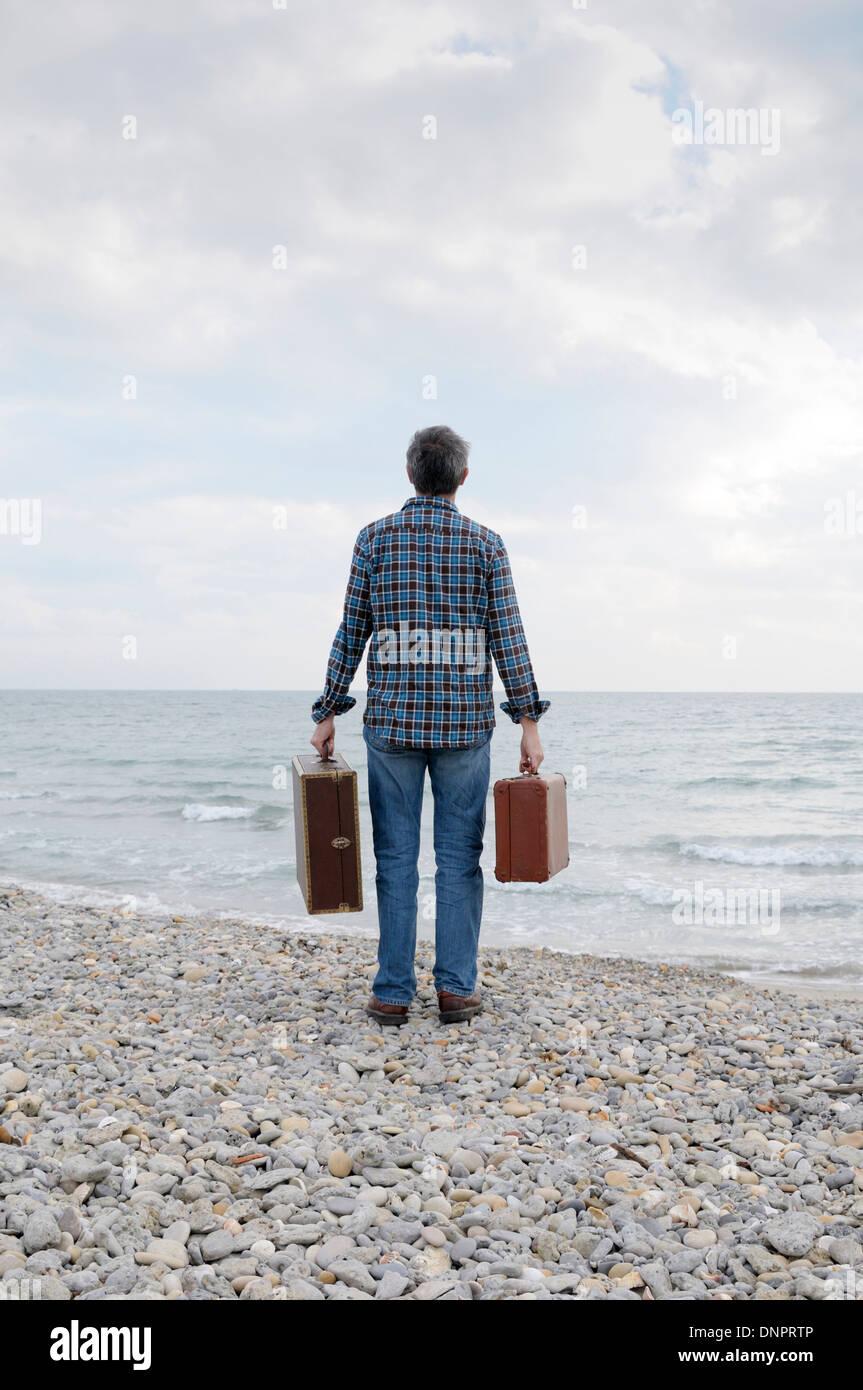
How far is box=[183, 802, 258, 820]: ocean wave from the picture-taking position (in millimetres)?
16547

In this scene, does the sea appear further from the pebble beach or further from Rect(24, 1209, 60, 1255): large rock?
Rect(24, 1209, 60, 1255): large rock

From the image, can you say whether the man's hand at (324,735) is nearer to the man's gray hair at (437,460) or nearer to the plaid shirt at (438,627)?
the plaid shirt at (438,627)

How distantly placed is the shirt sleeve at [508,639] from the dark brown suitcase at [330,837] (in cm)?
77

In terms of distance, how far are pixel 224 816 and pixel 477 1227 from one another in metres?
14.7

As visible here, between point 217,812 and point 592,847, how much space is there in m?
7.30

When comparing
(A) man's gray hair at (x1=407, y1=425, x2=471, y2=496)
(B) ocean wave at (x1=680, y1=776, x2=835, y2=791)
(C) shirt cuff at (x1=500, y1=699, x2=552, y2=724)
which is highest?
(A) man's gray hair at (x1=407, y1=425, x2=471, y2=496)

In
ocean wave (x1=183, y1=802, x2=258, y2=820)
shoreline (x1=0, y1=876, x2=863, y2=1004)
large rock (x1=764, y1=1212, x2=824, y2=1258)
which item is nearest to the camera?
large rock (x1=764, y1=1212, x2=824, y2=1258)

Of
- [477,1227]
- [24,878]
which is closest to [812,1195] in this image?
[477,1227]

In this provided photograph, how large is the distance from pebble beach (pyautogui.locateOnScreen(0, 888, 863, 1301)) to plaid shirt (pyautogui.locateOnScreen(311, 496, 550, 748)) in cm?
136

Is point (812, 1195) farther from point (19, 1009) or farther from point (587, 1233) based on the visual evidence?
point (19, 1009)

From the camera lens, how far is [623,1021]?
14.4 ft

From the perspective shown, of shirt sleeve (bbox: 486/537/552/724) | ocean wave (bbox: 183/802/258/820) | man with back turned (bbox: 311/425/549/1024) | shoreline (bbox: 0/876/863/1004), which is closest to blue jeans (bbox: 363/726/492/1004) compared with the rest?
man with back turned (bbox: 311/425/549/1024)

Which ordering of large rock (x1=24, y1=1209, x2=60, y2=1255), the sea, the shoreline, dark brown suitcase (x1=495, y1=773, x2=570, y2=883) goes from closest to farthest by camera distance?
large rock (x1=24, y1=1209, x2=60, y2=1255) → dark brown suitcase (x1=495, y1=773, x2=570, y2=883) → the shoreline → the sea

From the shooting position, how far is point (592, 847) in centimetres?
1299
